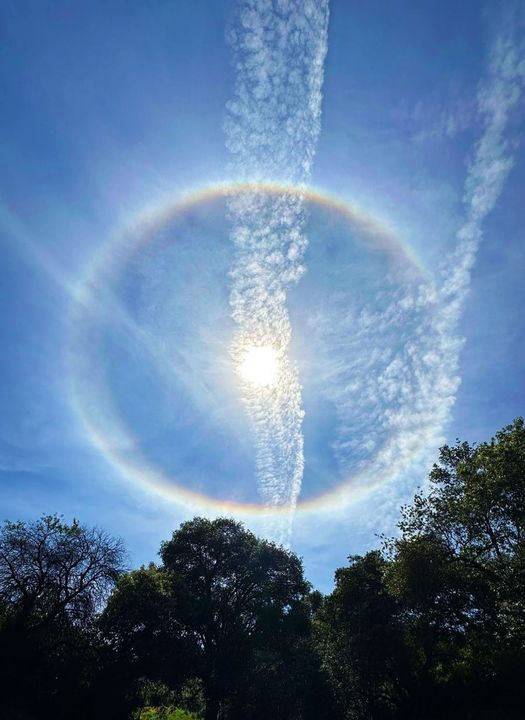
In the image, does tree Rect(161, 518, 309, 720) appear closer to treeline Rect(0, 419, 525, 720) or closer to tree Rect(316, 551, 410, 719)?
treeline Rect(0, 419, 525, 720)

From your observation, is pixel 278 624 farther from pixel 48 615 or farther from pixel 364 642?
pixel 48 615

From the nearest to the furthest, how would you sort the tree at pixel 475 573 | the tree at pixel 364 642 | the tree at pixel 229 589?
the tree at pixel 475 573
the tree at pixel 364 642
the tree at pixel 229 589

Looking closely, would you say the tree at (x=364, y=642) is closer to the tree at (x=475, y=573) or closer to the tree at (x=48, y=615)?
the tree at (x=475, y=573)

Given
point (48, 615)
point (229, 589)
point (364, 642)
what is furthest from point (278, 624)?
point (48, 615)

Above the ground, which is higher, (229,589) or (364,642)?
(229,589)

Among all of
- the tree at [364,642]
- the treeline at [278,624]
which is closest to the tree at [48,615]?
the treeline at [278,624]

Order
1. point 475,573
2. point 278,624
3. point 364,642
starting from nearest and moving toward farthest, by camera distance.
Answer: point 475,573 → point 364,642 → point 278,624

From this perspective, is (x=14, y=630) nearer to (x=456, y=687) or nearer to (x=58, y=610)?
(x=58, y=610)

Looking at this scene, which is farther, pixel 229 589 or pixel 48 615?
pixel 229 589
